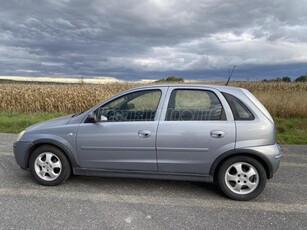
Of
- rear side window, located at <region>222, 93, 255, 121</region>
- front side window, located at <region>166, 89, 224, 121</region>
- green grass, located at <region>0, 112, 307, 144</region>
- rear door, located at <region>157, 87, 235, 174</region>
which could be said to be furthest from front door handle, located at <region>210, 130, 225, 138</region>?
green grass, located at <region>0, 112, 307, 144</region>

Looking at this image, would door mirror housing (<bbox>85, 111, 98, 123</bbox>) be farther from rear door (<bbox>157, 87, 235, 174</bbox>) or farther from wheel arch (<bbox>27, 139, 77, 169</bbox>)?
rear door (<bbox>157, 87, 235, 174</bbox>)

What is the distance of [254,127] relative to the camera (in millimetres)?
3904

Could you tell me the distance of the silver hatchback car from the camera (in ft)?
12.9

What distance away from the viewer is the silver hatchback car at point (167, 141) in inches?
155

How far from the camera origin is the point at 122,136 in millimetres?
4117

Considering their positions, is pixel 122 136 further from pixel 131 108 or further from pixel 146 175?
pixel 146 175

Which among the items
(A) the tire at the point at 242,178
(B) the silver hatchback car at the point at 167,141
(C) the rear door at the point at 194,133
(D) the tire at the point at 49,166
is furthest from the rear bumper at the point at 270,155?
(D) the tire at the point at 49,166

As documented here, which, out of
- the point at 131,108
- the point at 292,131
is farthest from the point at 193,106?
the point at 292,131

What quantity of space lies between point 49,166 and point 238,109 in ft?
9.80

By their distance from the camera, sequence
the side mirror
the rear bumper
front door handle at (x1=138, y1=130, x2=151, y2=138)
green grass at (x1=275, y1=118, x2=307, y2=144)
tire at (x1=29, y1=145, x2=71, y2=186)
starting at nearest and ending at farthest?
the rear bumper
front door handle at (x1=138, y1=130, x2=151, y2=138)
the side mirror
tire at (x1=29, y1=145, x2=71, y2=186)
green grass at (x1=275, y1=118, x2=307, y2=144)

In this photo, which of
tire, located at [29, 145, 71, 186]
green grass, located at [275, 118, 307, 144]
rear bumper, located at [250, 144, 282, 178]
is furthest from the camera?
green grass, located at [275, 118, 307, 144]

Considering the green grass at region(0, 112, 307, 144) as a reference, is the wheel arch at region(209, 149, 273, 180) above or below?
above

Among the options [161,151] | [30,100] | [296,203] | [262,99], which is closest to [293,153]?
[296,203]

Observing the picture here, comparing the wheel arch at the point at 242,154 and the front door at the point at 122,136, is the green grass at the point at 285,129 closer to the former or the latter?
the wheel arch at the point at 242,154
